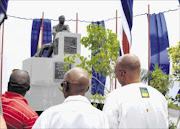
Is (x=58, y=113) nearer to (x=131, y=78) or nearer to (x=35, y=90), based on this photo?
(x=131, y=78)

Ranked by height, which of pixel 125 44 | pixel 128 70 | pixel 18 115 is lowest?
pixel 18 115

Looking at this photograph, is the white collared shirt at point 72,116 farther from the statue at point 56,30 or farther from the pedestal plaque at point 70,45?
the statue at point 56,30

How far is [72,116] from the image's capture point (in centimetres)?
161

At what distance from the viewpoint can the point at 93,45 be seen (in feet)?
24.7

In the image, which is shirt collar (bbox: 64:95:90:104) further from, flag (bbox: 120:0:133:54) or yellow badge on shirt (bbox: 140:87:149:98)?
flag (bbox: 120:0:133:54)

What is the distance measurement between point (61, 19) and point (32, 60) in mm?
2040

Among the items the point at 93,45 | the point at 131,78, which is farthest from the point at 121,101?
the point at 93,45

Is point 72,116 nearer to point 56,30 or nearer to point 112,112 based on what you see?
point 112,112

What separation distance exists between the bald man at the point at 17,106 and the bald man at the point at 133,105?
61cm

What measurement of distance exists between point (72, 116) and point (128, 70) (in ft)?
2.68

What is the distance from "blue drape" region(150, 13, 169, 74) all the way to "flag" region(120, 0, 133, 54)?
512 cm

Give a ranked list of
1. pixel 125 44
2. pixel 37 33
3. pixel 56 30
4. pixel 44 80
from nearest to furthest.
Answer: pixel 125 44, pixel 44 80, pixel 56 30, pixel 37 33

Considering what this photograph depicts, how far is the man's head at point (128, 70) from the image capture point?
2240 millimetres

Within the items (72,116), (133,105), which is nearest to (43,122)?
(72,116)
